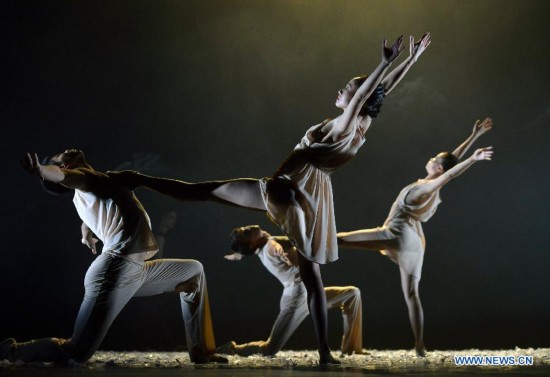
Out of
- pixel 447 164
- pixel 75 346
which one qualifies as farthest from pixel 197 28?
pixel 75 346

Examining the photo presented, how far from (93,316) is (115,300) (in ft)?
0.39

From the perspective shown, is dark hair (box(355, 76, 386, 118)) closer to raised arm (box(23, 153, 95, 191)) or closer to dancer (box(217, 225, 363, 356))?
dancer (box(217, 225, 363, 356))

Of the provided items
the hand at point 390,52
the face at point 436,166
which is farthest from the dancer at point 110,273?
the face at point 436,166

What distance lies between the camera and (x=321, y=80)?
538 cm

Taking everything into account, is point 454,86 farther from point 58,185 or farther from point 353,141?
point 58,185

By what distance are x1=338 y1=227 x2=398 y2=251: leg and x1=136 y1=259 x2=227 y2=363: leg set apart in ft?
3.56

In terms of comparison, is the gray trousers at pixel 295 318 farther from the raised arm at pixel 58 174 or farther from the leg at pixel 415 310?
the raised arm at pixel 58 174

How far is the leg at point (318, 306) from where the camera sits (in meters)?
2.79

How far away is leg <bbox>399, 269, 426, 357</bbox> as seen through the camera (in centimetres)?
381

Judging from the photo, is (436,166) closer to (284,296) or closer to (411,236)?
(411,236)

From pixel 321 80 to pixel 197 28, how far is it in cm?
114

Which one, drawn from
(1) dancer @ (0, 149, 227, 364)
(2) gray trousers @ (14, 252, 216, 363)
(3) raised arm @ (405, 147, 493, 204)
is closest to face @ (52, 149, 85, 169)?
(1) dancer @ (0, 149, 227, 364)

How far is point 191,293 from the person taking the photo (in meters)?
3.17

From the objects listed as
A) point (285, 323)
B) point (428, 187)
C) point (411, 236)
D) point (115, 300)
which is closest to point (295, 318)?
point (285, 323)
